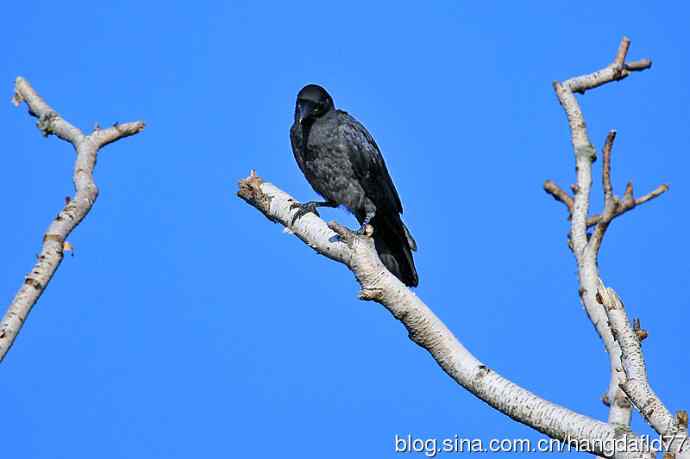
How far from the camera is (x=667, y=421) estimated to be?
13.0 feet

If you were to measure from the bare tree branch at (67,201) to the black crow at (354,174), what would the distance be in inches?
138

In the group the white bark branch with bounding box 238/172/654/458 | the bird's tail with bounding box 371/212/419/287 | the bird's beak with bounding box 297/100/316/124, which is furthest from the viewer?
the bird's beak with bounding box 297/100/316/124

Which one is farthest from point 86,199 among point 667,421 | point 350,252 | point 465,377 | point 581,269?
point 667,421

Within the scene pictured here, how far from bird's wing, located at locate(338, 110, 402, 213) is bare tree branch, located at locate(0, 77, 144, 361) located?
3572 mm

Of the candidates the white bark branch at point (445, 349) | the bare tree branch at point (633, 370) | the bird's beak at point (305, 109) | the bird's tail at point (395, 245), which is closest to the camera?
the bare tree branch at point (633, 370)

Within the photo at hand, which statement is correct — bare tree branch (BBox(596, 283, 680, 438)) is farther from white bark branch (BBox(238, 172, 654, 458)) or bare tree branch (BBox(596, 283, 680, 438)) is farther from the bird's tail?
the bird's tail

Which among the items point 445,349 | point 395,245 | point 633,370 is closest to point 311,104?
point 395,245

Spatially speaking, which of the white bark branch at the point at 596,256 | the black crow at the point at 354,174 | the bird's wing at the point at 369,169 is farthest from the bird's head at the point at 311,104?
the white bark branch at the point at 596,256

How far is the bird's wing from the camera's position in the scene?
27.6 feet

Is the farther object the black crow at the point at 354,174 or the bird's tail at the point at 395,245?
the black crow at the point at 354,174

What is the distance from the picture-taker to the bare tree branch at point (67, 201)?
405 cm

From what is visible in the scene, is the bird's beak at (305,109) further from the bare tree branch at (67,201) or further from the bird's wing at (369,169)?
the bare tree branch at (67,201)

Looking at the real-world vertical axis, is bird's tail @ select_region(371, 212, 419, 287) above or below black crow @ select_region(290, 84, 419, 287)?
below

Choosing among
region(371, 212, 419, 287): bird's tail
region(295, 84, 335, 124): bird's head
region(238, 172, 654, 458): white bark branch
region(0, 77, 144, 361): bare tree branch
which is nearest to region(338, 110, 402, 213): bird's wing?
region(371, 212, 419, 287): bird's tail
